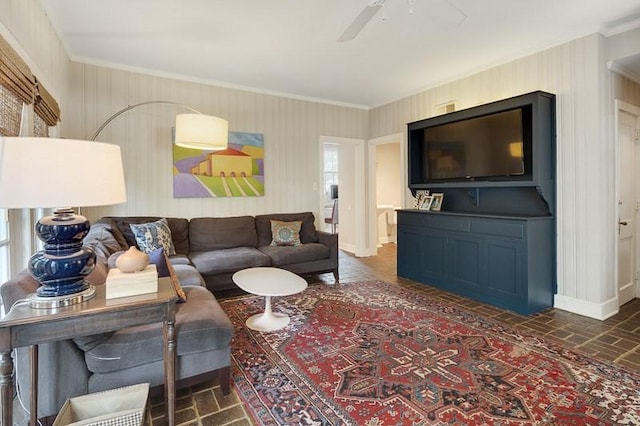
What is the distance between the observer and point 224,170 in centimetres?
459

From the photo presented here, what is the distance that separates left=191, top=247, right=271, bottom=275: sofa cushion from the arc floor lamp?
2.08 meters

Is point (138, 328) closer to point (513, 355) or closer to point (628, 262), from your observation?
point (513, 355)

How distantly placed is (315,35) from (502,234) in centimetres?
273

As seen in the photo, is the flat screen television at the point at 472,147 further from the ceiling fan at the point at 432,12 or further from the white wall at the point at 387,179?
the white wall at the point at 387,179

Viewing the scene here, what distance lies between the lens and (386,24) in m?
3.00

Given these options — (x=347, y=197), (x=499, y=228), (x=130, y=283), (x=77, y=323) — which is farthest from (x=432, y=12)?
(x=347, y=197)

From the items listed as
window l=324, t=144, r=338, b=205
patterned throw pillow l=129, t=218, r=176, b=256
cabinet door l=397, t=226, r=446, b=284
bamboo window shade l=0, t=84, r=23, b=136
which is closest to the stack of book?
bamboo window shade l=0, t=84, r=23, b=136

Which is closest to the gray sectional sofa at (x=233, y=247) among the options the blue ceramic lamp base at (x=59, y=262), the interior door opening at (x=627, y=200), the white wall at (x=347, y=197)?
the white wall at (x=347, y=197)

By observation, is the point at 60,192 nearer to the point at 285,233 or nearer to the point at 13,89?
the point at 13,89

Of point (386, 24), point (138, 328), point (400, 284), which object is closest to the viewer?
point (138, 328)

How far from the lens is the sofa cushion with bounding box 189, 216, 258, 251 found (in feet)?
13.9

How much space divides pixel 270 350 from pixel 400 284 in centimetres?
229

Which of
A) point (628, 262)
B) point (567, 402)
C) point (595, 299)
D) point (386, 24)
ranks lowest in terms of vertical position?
point (567, 402)

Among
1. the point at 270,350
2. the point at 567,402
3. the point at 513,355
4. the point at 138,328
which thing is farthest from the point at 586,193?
the point at 138,328
